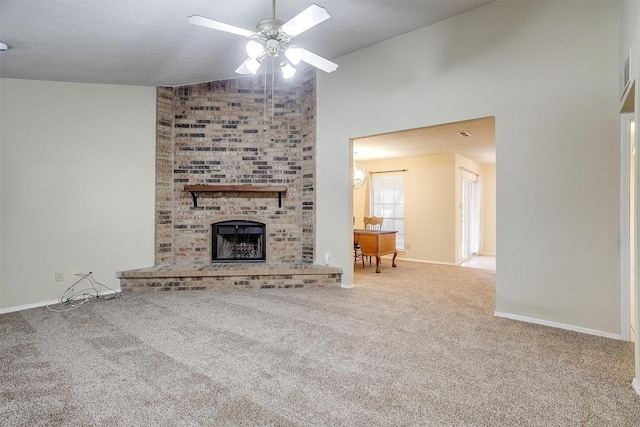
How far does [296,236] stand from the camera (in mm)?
4727

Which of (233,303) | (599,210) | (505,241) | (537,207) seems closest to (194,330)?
(233,303)

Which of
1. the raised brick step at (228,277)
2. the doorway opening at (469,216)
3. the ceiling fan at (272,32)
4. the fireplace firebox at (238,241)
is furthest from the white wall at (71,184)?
the doorway opening at (469,216)

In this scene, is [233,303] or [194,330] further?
[233,303]

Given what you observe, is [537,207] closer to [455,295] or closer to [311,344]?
[455,295]

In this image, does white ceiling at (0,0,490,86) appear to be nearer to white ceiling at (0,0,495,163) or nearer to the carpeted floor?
white ceiling at (0,0,495,163)

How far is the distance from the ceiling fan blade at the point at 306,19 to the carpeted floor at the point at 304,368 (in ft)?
7.62

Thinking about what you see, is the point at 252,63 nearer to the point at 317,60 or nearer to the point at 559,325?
the point at 317,60

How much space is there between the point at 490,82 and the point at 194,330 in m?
3.62

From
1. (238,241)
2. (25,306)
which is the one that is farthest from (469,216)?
(25,306)

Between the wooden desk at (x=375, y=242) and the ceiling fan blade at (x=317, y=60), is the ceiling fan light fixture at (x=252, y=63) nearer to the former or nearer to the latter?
the ceiling fan blade at (x=317, y=60)

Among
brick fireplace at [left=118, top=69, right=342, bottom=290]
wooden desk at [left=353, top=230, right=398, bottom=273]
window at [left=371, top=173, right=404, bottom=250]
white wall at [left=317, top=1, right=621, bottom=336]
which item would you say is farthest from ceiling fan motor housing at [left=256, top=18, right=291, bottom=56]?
window at [left=371, top=173, right=404, bottom=250]

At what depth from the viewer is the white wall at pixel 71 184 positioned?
3.61m

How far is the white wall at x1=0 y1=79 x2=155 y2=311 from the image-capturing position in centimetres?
361

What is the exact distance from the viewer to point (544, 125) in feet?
9.62
